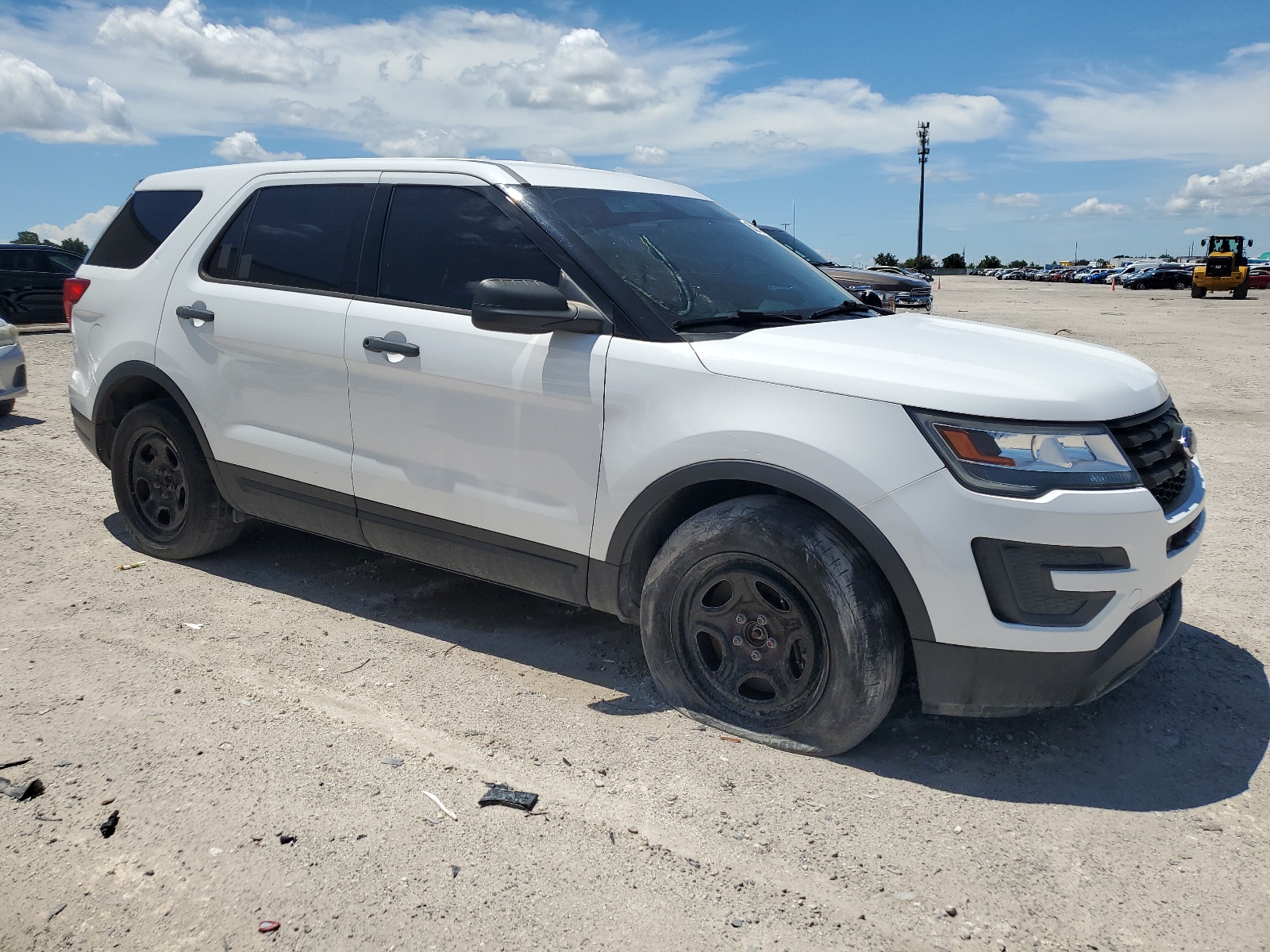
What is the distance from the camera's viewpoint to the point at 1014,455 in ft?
9.52

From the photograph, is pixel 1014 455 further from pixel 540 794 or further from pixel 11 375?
pixel 11 375

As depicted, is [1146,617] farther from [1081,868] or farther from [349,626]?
[349,626]

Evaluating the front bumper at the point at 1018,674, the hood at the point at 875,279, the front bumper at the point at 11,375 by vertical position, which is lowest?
the front bumper at the point at 1018,674

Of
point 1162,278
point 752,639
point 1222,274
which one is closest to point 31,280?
point 752,639

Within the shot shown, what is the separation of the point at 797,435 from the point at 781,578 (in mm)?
453

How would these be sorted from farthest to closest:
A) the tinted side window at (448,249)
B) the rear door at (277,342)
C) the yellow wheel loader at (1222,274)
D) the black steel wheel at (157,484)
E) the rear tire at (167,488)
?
the yellow wheel loader at (1222,274) < the black steel wheel at (157,484) < the rear tire at (167,488) < the rear door at (277,342) < the tinted side window at (448,249)

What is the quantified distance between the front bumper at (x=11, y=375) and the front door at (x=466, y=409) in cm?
714

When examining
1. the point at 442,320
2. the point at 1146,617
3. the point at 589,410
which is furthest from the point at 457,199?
the point at 1146,617

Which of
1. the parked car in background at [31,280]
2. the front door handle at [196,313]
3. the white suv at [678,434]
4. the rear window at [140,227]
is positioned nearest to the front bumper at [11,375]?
the rear window at [140,227]

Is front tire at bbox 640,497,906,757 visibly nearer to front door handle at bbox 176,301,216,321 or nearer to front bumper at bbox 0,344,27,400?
front door handle at bbox 176,301,216,321

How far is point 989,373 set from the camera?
10.1ft

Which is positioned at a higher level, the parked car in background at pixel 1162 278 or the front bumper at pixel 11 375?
the parked car in background at pixel 1162 278

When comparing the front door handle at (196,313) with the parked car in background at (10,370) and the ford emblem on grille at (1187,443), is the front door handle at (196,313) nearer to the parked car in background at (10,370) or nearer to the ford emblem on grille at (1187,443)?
the ford emblem on grille at (1187,443)

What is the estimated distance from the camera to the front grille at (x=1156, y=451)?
306 centimetres
